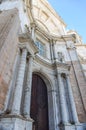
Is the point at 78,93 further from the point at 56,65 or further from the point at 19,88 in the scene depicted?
the point at 19,88

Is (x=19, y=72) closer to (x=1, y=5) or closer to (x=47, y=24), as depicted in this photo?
(x=1, y=5)

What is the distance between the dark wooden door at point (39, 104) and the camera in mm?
6725

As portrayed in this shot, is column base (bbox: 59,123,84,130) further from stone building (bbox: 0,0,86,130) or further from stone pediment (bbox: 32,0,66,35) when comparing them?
stone pediment (bbox: 32,0,66,35)

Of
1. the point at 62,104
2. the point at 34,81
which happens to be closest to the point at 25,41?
the point at 34,81

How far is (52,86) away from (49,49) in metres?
3.93

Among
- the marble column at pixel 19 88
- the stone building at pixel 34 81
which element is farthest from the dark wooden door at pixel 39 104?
the marble column at pixel 19 88

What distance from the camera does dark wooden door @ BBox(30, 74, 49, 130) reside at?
6.72 m

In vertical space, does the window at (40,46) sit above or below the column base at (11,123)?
above

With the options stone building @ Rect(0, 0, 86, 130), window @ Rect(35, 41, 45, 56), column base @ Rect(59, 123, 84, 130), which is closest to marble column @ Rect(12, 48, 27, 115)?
stone building @ Rect(0, 0, 86, 130)

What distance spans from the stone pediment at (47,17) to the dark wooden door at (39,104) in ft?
27.4

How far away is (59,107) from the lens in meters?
7.48

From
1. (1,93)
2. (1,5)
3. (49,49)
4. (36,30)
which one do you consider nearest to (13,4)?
(1,5)

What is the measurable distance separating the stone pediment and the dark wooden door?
329 inches

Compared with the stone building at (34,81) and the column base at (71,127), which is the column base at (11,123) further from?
the column base at (71,127)
